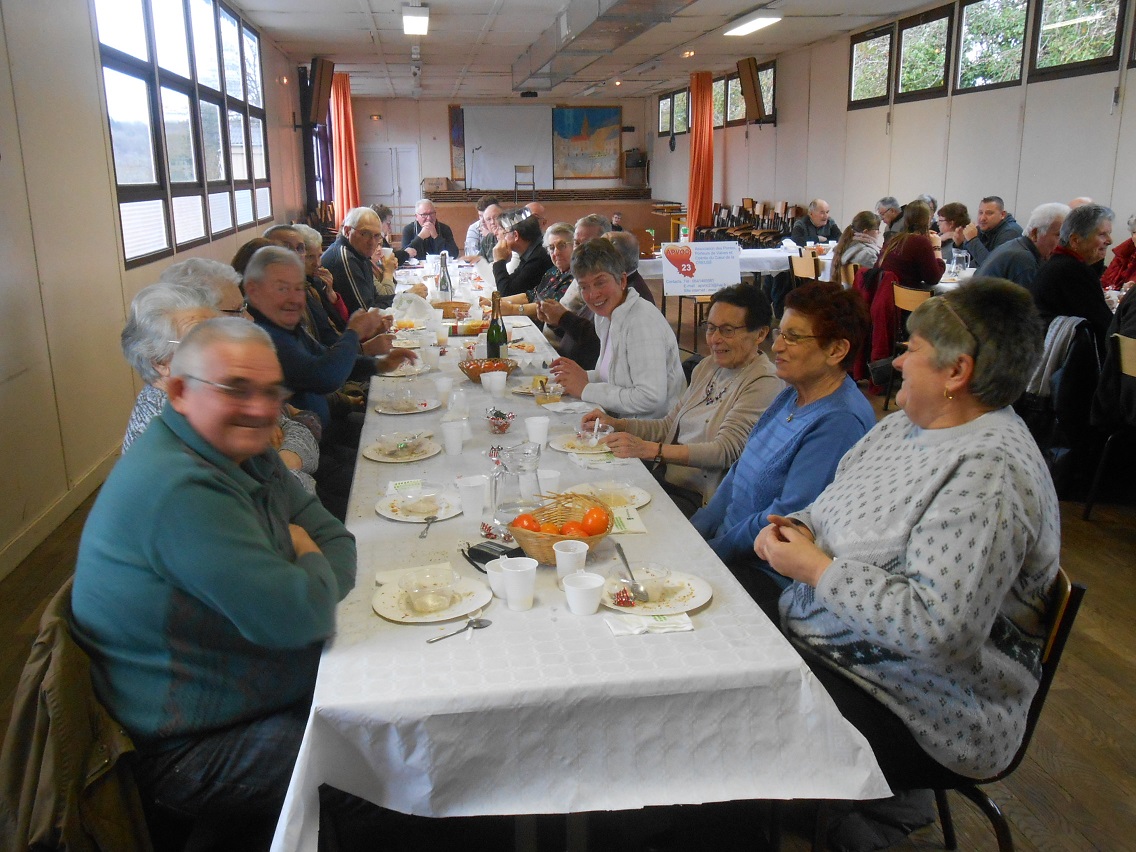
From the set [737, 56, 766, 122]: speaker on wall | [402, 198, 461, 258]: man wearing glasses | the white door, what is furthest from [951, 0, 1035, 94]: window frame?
the white door

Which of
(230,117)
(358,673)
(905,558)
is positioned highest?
(230,117)

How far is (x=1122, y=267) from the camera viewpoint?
6.37 metres

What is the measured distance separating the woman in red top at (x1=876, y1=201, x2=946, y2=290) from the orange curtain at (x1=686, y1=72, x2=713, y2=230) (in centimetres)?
807

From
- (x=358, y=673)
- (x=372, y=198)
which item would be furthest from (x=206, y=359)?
(x=372, y=198)

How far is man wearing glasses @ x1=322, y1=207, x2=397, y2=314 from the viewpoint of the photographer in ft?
18.9

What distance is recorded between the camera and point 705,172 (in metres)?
14.6

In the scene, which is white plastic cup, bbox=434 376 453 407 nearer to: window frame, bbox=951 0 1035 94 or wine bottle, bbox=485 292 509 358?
wine bottle, bbox=485 292 509 358

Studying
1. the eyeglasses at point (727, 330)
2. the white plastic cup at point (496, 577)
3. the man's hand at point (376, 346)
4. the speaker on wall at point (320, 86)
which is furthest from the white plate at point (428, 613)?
the speaker on wall at point (320, 86)

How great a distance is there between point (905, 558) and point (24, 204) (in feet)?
12.7

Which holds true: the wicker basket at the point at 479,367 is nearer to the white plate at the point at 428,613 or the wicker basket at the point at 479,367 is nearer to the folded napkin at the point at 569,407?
the folded napkin at the point at 569,407

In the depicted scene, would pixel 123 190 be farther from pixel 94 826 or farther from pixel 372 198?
pixel 372 198

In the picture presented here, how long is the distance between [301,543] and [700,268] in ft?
21.4

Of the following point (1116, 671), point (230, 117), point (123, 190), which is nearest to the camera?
point (1116, 671)

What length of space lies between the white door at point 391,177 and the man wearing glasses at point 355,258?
13622mm
